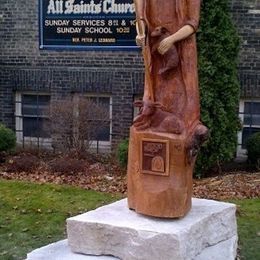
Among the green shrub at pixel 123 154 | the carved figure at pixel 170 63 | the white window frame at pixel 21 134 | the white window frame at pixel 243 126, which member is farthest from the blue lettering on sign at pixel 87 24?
the carved figure at pixel 170 63

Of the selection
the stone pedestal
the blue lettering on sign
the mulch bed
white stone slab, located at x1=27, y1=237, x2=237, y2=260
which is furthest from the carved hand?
the blue lettering on sign

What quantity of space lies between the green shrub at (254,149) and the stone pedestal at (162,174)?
5.43 metres

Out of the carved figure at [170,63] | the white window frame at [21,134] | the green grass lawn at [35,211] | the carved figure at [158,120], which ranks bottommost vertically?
the green grass lawn at [35,211]

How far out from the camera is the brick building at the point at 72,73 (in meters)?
11.2

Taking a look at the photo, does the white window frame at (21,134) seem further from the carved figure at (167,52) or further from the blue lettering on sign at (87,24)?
the carved figure at (167,52)

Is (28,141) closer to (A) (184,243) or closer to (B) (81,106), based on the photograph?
(B) (81,106)

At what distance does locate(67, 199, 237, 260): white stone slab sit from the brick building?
19.7 ft

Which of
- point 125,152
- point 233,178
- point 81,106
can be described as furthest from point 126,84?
point 233,178

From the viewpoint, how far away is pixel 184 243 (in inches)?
190

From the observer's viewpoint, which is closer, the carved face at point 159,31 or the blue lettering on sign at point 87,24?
the carved face at point 159,31

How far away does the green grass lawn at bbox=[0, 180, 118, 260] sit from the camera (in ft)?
21.4

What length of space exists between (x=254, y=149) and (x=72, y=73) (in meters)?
3.83

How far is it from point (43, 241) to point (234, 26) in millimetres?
5776

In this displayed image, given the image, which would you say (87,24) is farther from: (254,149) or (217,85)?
(254,149)
